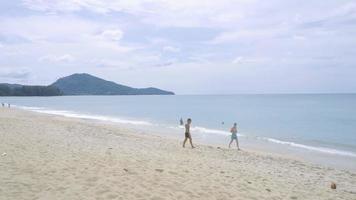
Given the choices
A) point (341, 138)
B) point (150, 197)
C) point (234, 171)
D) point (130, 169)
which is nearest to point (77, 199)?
point (150, 197)

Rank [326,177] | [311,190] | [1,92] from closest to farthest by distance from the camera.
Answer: [311,190] < [326,177] < [1,92]

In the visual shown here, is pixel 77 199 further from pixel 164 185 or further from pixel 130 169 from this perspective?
pixel 130 169

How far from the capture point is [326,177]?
13398 millimetres

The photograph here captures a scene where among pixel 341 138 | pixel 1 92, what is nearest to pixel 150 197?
pixel 341 138

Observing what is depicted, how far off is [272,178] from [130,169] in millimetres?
4170

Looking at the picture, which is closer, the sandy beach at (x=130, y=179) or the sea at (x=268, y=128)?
the sandy beach at (x=130, y=179)

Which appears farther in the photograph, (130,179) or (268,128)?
(268,128)

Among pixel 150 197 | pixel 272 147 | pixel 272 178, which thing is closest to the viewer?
pixel 150 197

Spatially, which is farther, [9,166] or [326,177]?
[326,177]

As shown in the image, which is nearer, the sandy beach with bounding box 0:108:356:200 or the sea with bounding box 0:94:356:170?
the sandy beach with bounding box 0:108:356:200

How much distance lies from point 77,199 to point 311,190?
612 cm

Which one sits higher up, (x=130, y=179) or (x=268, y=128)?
(x=268, y=128)

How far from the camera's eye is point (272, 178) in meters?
11.6

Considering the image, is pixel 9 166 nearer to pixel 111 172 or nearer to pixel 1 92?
pixel 111 172
